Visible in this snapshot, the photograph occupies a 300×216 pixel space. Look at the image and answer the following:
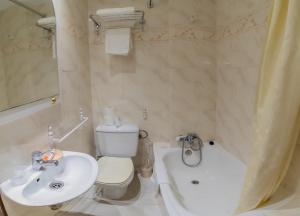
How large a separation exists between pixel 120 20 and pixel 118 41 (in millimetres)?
217

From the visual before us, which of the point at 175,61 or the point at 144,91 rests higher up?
the point at 175,61

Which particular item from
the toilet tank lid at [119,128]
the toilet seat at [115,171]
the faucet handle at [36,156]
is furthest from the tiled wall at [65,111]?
the toilet seat at [115,171]

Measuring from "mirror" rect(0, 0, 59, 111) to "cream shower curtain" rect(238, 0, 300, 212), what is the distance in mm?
1424

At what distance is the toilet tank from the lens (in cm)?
228

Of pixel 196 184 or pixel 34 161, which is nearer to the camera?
pixel 34 161

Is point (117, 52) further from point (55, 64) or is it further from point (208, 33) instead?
point (208, 33)

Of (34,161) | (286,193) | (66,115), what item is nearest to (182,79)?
(66,115)

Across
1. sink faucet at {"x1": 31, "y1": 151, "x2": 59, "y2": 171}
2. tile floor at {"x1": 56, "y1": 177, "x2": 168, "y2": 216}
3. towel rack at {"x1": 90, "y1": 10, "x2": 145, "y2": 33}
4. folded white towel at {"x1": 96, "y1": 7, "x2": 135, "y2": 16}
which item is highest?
folded white towel at {"x1": 96, "y1": 7, "x2": 135, "y2": 16}

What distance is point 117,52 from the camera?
2193 millimetres

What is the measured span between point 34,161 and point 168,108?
1.52 metres

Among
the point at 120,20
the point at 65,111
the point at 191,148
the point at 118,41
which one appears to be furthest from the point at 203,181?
the point at 120,20

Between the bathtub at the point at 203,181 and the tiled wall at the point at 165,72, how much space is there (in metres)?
0.29

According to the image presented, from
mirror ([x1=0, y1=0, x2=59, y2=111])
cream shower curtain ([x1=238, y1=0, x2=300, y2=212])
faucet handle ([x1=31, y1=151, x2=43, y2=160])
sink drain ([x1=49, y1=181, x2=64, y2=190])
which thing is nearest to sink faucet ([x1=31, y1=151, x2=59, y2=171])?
faucet handle ([x1=31, y1=151, x2=43, y2=160])

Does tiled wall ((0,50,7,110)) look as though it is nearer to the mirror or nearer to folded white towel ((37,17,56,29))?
the mirror
